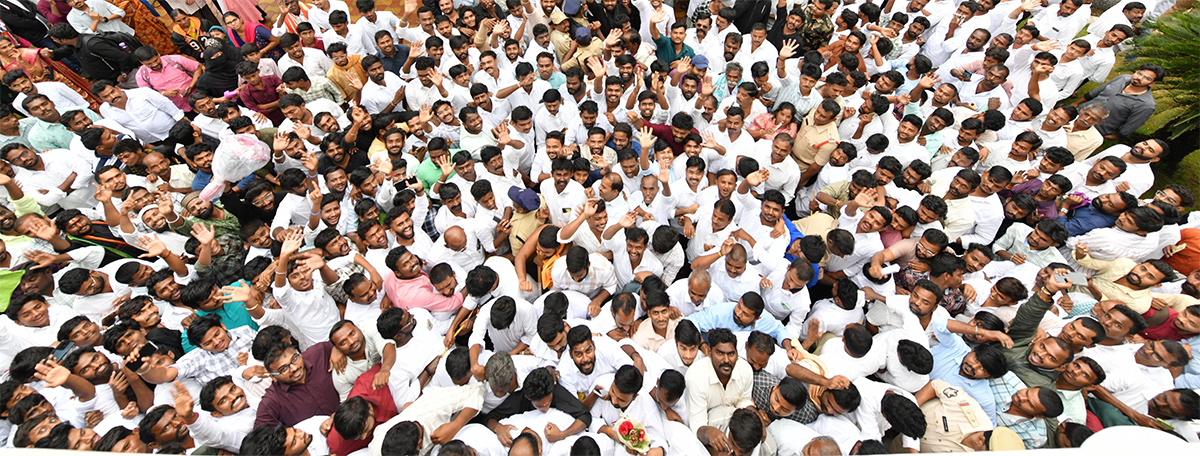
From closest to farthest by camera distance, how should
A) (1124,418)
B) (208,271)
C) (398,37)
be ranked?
(1124,418)
(208,271)
(398,37)

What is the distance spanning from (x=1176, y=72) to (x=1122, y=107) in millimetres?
1245

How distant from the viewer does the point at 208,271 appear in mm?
5234

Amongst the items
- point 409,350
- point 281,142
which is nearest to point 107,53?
point 281,142

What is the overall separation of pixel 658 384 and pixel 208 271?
4.86 m

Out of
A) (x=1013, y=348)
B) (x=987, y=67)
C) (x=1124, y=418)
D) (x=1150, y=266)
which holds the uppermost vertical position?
(x=987, y=67)

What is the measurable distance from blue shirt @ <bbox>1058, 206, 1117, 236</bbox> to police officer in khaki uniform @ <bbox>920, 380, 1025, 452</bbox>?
304 centimetres

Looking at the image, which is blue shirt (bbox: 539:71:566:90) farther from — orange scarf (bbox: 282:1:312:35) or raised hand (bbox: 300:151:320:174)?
orange scarf (bbox: 282:1:312:35)

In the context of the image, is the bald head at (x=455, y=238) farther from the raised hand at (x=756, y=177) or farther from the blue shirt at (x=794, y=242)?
the blue shirt at (x=794, y=242)

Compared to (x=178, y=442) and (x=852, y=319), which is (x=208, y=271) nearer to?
(x=178, y=442)

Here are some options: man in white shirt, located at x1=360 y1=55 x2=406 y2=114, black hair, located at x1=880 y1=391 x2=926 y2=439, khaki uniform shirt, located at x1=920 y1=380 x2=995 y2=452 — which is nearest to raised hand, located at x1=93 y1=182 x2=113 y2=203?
man in white shirt, located at x1=360 y1=55 x2=406 y2=114

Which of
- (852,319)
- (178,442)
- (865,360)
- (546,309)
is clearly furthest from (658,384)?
(178,442)

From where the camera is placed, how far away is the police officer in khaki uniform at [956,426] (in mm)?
3566

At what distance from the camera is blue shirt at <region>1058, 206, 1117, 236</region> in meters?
5.28

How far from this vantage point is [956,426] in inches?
148
